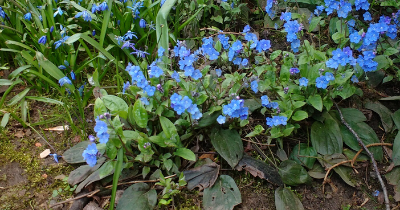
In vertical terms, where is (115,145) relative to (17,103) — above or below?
above

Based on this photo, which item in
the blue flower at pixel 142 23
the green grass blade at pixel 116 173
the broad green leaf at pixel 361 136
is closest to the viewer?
the green grass blade at pixel 116 173

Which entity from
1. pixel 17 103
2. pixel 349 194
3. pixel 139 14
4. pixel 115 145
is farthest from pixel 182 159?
pixel 17 103

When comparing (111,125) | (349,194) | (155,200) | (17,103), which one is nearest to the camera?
(111,125)

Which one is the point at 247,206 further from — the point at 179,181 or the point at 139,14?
the point at 139,14

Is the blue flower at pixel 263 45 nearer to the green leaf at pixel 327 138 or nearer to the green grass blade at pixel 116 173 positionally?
the green leaf at pixel 327 138

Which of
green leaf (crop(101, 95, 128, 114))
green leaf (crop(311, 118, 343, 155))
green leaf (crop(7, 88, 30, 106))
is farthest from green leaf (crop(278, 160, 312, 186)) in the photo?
Result: green leaf (crop(7, 88, 30, 106))

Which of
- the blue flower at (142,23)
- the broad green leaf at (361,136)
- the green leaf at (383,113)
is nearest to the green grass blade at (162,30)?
the blue flower at (142,23)

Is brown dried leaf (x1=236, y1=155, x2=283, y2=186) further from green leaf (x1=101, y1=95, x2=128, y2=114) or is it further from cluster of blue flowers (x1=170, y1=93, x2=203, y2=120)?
green leaf (x1=101, y1=95, x2=128, y2=114)
